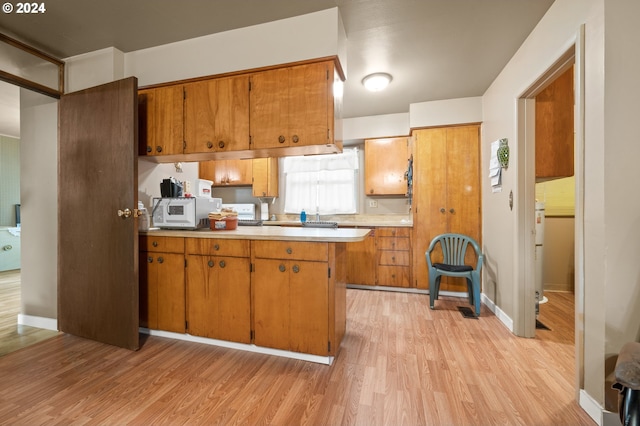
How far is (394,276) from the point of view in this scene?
11.9ft

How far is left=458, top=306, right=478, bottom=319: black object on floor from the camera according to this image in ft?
8.99

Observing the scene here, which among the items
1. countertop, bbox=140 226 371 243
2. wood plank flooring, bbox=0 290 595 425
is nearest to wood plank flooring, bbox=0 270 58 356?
wood plank flooring, bbox=0 290 595 425

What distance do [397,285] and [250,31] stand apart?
3.39 meters

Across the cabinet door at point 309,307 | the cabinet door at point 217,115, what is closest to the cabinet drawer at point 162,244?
the cabinet door at point 217,115

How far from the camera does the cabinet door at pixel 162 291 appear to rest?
2182 millimetres

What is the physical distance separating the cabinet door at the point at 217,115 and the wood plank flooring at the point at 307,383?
1.73m

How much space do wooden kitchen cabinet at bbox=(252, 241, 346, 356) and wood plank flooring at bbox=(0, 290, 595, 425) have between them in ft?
0.58

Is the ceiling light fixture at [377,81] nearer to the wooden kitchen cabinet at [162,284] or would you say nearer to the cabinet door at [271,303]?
the cabinet door at [271,303]

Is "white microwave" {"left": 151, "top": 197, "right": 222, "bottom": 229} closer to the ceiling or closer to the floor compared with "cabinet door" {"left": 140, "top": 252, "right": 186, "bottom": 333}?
closer to the ceiling

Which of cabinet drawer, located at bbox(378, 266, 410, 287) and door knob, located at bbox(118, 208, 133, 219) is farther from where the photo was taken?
cabinet drawer, located at bbox(378, 266, 410, 287)

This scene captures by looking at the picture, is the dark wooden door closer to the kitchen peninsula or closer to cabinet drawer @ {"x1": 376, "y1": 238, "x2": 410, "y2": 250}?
the kitchen peninsula

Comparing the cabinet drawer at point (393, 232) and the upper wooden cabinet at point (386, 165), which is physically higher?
the upper wooden cabinet at point (386, 165)

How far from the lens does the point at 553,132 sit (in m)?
2.40

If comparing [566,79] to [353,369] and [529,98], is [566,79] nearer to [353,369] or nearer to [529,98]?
[529,98]
